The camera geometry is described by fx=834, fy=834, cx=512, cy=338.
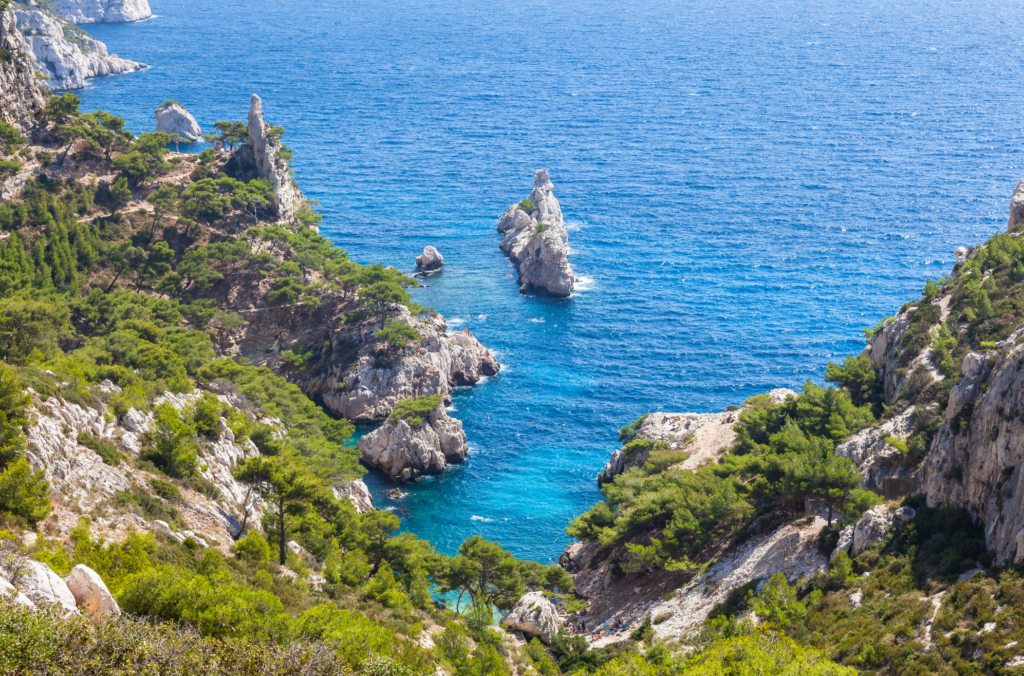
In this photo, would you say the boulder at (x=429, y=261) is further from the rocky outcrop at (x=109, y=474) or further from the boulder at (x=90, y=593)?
the boulder at (x=90, y=593)

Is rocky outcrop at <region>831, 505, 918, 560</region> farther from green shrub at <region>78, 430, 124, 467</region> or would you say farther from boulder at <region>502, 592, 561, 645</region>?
green shrub at <region>78, 430, 124, 467</region>

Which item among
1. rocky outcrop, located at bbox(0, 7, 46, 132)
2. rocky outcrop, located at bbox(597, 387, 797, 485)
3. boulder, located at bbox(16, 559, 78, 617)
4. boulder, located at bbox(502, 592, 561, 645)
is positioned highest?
rocky outcrop, located at bbox(0, 7, 46, 132)

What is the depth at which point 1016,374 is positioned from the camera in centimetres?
4894

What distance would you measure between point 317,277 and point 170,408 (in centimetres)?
5875

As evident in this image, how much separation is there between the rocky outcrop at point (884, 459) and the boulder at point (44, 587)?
2023 inches

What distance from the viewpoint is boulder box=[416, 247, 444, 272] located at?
5517 inches

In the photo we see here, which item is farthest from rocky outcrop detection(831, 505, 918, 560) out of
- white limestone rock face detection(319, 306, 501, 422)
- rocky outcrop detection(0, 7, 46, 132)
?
rocky outcrop detection(0, 7, 46, 132)

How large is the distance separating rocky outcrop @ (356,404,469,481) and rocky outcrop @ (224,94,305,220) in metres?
48.0

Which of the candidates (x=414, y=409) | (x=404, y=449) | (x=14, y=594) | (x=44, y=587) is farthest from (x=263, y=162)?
(x=14, y=594)

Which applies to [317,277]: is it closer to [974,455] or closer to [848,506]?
[848,506]

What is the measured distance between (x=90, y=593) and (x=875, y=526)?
45553mm

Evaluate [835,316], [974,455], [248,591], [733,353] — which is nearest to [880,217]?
[835,316]

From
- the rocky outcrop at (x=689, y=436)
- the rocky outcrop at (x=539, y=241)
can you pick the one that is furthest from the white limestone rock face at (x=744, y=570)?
the rocky outcrop at (x=539, y=241)

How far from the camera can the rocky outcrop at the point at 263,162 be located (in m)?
128
